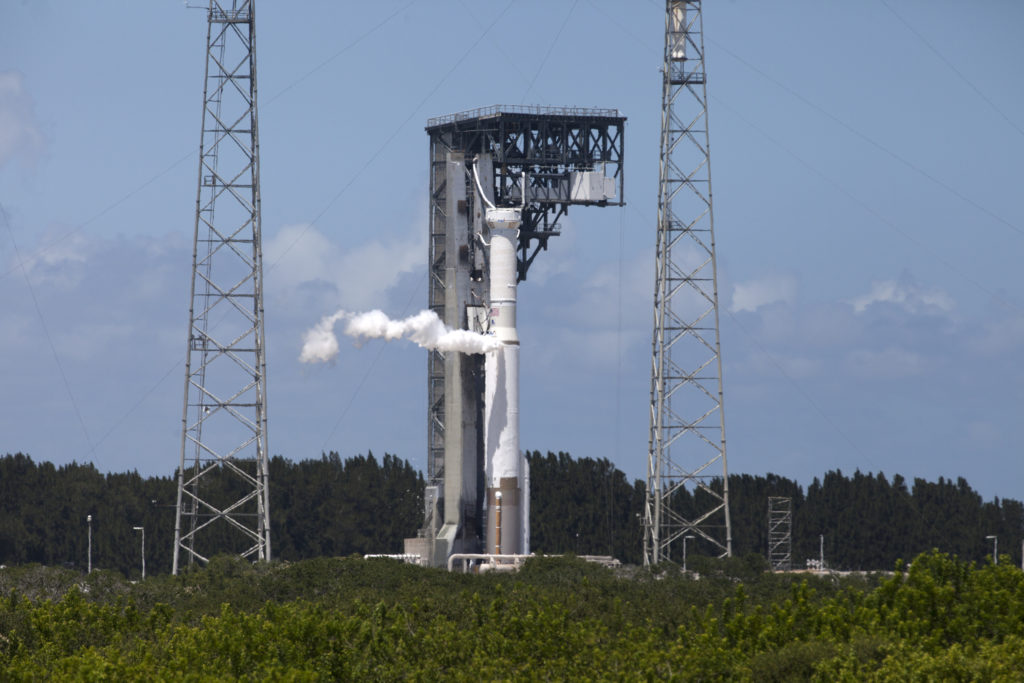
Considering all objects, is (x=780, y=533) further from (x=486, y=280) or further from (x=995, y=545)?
(x=486, y=280)

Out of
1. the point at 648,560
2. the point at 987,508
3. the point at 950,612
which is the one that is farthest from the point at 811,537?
the point at 950,612

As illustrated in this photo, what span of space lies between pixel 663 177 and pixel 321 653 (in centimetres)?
3284

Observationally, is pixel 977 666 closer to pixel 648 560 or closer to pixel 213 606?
pixel 213 606

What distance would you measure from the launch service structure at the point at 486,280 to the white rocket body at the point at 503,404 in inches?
1.7

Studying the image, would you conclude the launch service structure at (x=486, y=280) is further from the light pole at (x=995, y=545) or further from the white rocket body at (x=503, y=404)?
the light pole at (x=995, y=545)

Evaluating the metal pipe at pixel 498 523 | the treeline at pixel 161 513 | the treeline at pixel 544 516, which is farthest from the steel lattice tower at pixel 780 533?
the metal pipe at pixel 498 523

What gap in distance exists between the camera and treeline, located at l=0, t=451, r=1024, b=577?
99938mm

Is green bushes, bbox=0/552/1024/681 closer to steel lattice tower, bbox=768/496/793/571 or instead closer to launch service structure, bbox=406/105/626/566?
launch service structure, bbox=406/105/626/566

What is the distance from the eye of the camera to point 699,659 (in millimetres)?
39312

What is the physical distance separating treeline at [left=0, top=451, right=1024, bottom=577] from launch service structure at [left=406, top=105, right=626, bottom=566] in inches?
943

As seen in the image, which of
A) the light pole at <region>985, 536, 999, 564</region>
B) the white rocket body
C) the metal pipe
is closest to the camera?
the metal pipe

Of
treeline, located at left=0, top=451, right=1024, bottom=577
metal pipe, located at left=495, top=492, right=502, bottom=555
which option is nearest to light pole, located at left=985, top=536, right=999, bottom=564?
treeline, located at left=0, top=451, right=1024, bottom=577

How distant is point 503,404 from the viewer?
69000 millimetres

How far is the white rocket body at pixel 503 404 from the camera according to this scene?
68688mm
